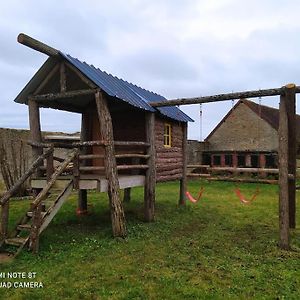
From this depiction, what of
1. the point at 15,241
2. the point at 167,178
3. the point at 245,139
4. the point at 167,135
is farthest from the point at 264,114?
the point at 15,241

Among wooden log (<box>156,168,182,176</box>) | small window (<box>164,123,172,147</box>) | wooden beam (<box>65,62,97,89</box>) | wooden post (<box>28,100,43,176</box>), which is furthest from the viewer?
small window (<box>164,123,172,147</box>)

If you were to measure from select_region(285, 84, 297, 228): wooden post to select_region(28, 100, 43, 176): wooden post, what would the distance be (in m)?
7.02

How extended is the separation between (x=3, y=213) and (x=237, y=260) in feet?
17.8

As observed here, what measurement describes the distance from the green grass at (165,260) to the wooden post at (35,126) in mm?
2262

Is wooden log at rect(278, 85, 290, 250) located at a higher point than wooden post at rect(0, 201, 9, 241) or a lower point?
higher

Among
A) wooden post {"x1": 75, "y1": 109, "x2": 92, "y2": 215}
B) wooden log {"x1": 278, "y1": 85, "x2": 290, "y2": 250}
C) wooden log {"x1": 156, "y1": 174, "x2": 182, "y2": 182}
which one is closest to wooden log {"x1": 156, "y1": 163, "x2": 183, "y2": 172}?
wooden log {"x1": 156, "y1": 174, "x2": 182, "y2": 182}

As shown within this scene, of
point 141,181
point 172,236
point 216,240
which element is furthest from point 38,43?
point 216,240

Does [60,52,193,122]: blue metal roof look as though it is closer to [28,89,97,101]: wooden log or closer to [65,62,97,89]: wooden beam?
[65,62,97,89]: wooden beam

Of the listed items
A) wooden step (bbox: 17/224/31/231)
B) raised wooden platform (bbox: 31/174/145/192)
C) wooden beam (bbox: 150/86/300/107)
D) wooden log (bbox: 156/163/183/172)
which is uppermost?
wooden beam (bbox: 150/86/300/107)

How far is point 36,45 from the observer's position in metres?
8.02

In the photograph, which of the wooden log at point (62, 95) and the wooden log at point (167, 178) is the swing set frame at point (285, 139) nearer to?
the wooden log at point (62, 95)

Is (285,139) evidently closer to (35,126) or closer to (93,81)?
(93,81)

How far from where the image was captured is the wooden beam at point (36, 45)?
765 cm

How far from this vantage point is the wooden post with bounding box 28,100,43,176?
9.82m
